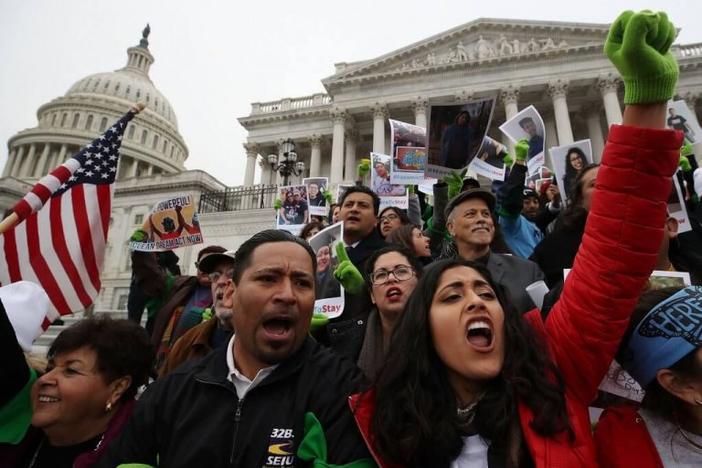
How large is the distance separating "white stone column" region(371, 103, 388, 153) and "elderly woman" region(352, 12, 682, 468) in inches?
1247

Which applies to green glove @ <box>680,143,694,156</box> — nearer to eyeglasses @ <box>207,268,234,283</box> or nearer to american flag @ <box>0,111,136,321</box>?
Answer: eyeglasses @ <box>207,268,234,283</box>

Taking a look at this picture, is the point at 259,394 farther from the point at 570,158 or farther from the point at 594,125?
the point at 594,125

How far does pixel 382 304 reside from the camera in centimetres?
348

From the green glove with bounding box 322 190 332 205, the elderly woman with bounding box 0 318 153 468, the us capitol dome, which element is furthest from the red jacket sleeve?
the us capitol dome

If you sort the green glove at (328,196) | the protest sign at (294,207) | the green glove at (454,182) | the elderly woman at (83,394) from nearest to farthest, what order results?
the elderly woman at (83,394) < the green glove at (454,182) < the green glove at (328,196) < the protest sign at (294,207)

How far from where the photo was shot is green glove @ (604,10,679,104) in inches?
72.1

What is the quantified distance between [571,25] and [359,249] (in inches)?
1445

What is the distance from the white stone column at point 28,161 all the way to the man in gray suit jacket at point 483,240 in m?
94.6

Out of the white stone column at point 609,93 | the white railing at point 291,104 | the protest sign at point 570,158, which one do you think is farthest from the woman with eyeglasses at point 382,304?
the white railing at point 291,104

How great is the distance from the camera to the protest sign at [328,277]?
416cm

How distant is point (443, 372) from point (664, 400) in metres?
1.05

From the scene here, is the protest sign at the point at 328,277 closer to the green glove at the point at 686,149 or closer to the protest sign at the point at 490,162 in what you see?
the protest sign at the point at 490,162

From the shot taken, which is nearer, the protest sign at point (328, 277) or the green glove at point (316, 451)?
the green glove at point (316, 451)

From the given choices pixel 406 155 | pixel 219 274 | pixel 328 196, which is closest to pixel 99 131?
pixel 328 196
